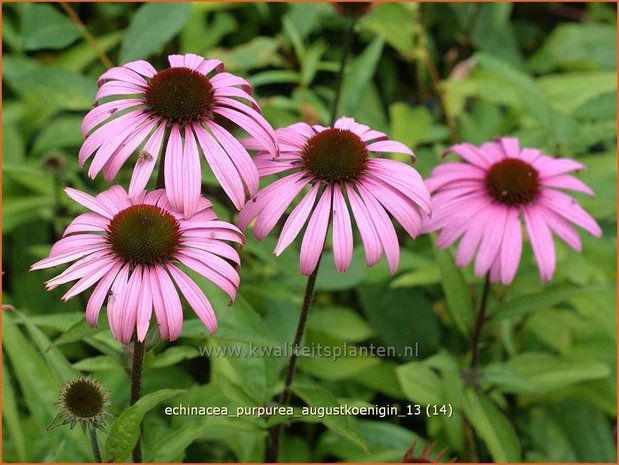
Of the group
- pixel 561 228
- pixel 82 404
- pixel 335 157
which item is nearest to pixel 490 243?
pixel 561 228

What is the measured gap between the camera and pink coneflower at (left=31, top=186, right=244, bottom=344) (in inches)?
34.2

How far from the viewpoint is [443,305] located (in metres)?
1.84

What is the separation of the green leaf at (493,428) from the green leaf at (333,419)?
0.43m

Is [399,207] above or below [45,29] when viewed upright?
below

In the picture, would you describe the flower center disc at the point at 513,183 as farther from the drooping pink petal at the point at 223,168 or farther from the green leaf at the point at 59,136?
the green leaf at the point at 59,136

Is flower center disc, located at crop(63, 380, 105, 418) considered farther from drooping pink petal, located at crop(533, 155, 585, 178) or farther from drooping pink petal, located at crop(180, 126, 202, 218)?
drooping pink petal, located at crop(533, 155, 585, 178)

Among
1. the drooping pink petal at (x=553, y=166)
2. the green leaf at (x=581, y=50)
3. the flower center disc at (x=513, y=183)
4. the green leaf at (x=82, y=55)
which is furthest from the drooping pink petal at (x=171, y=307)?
the green leaf at (x=581, y=50)

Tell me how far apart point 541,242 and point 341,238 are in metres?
0.44

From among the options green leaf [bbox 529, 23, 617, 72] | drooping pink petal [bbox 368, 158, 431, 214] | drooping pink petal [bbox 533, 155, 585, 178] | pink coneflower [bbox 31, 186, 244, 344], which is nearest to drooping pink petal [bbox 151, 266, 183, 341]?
pink coneflower [bbox 31, 186, 244, 344]

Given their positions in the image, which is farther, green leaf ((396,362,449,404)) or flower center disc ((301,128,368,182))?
green leaf ((396,362,449,404))

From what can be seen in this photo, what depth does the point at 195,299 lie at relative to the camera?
0.90 metres

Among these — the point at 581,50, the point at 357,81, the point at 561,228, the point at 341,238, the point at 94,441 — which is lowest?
the point at 94,441

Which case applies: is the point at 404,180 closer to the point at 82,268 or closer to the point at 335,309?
the point at 82,268

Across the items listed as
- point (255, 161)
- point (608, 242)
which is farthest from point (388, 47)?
point (255, 161)
